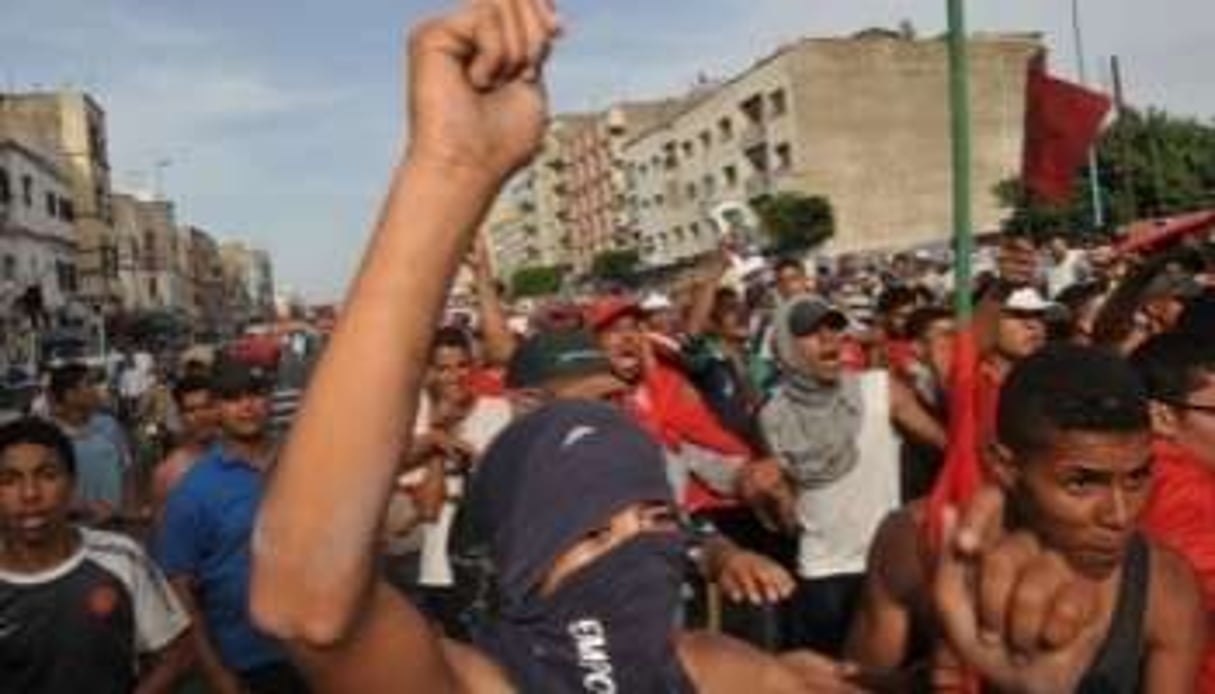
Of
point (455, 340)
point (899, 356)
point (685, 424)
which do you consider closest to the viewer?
point (685, 424)

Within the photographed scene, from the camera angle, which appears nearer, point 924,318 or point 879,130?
point 924,318

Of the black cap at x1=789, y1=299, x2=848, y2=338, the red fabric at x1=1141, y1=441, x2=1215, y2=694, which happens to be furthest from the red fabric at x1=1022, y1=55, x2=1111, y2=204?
the red fabric at x1=1141, y1=441, x2=1215, y2=694

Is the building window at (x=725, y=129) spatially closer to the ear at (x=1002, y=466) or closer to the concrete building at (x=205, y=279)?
the concrete building at (x=205, y=279)

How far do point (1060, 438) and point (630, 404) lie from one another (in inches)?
125

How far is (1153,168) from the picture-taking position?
2042 inches

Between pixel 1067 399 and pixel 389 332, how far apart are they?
162 centimetres

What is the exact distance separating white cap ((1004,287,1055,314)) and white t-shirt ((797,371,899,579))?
97 cm

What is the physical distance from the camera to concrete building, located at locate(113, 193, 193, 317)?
110750mm

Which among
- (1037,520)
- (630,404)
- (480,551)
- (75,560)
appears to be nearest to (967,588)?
(1037,520)

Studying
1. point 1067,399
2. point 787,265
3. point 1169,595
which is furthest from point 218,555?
point 787,265

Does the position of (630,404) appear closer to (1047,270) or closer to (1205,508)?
(1205,508)

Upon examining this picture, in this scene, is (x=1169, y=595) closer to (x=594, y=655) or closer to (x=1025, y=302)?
(x=594, y=655)

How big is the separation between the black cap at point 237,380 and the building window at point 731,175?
73918 mm

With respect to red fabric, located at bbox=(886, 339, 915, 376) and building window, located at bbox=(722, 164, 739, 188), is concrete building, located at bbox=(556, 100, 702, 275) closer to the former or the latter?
building window, located at bbox=(722, 164, 739, 188)
